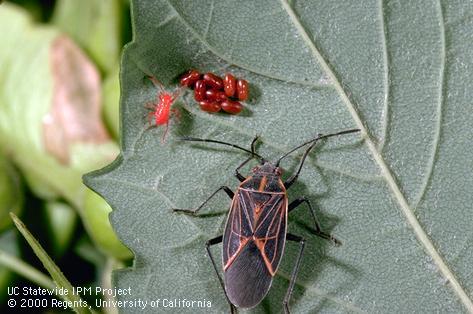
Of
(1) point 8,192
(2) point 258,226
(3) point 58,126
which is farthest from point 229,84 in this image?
(1) point 8,192

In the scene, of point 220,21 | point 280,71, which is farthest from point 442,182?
point 220,21

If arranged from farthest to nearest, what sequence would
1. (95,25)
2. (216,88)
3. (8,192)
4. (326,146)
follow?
(95,25) < (8,192) < (326,146) < (216,88)

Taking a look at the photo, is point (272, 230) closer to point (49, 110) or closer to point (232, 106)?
point (232, 106)

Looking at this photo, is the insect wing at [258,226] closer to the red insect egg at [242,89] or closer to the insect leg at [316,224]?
the insect leg at [316,224]

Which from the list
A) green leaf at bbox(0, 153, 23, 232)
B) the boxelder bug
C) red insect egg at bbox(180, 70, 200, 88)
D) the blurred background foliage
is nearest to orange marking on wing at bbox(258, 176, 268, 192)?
the boxelder bug

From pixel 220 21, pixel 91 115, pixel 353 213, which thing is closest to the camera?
pixel 220 21

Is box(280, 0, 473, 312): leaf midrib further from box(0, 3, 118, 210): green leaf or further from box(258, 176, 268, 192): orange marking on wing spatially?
box(0, 3, 118, 210): green leaf

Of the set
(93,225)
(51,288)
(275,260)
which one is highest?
(275,260)

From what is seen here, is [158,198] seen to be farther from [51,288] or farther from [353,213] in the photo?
[51,288]
